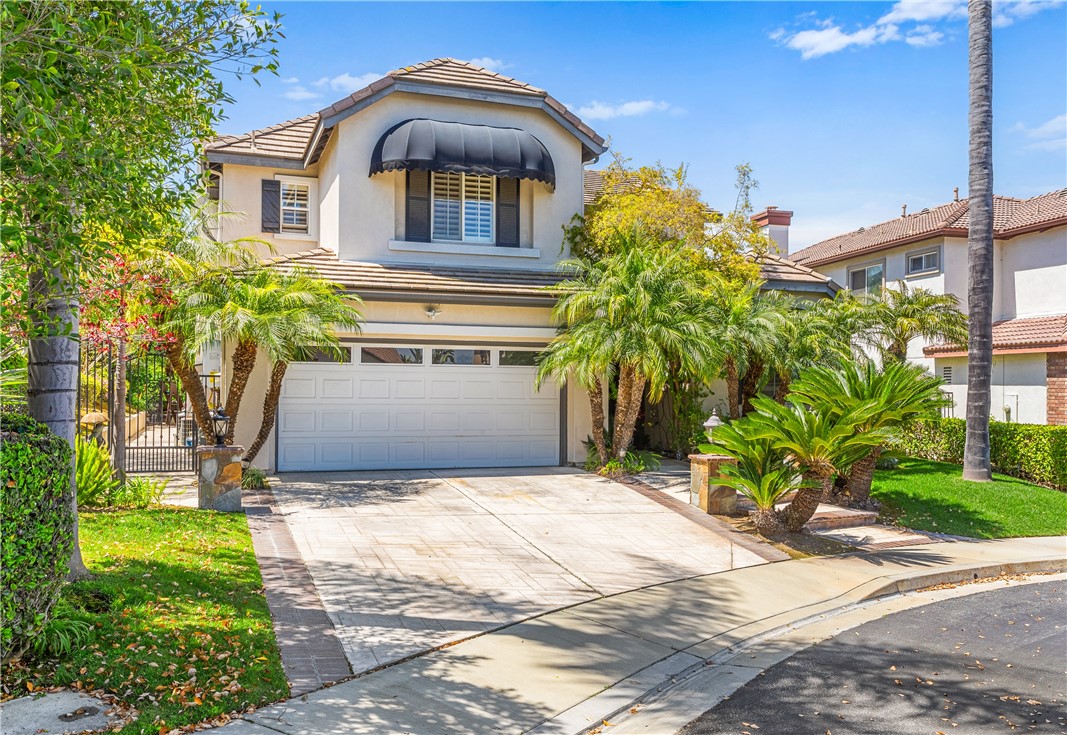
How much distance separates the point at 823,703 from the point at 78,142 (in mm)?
6510

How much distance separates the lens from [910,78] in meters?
14.3

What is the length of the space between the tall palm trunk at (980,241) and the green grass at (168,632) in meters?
12.7

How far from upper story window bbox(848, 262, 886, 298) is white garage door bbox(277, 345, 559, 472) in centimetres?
1633

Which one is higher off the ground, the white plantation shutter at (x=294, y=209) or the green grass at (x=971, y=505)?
the white plantation shutter at (x=294, y=209)

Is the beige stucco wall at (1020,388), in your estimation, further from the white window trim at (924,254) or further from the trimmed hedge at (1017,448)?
the white window trim at (924,254)

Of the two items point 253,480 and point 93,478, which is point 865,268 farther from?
point 93,478

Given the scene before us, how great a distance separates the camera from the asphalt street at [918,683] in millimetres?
5508

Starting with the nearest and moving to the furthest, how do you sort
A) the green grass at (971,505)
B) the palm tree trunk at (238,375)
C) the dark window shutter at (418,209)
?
the green grass at (971,505), the palm tree trunk at (238,375), the dark window shutter at (418,209)

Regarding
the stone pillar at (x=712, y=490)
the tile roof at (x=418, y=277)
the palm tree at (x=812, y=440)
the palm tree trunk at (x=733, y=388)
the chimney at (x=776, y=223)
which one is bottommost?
the stone pillar at (x=712, y=490)

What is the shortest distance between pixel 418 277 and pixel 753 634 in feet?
34.1

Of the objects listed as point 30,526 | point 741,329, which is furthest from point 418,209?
point 30,526

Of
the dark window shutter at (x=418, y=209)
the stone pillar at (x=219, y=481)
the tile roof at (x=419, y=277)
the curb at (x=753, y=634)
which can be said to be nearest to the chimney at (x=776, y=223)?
the tile roof at (x=419, y=277)

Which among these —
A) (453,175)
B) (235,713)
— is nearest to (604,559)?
(235,713)

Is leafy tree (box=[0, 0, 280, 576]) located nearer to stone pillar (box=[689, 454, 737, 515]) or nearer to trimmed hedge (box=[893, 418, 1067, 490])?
stone pillar (box=[689, 454, 737, 515])
